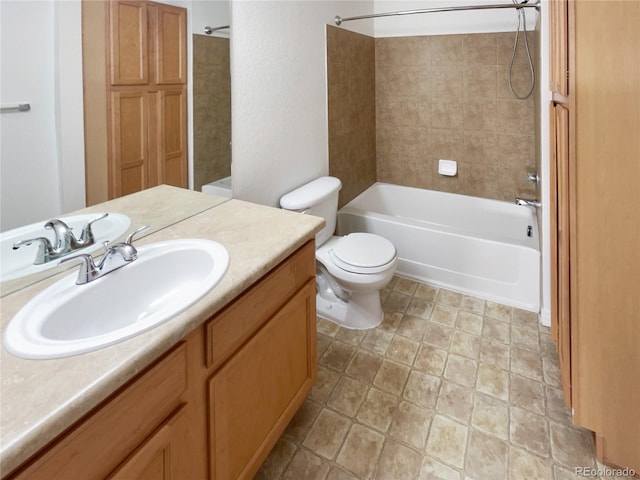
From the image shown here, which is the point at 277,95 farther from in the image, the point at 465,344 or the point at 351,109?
the point at 465,344

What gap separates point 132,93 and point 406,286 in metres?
2.05

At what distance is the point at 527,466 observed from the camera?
4.55 feet

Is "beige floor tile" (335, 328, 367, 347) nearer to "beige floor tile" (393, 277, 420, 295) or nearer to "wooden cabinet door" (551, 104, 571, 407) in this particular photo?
"beige floor tile" (393, 277, 420, 295)

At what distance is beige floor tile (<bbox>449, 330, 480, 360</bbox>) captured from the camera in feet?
6.56

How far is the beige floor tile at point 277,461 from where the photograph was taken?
1.38 metres

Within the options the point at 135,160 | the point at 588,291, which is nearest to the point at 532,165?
the point at 588,291

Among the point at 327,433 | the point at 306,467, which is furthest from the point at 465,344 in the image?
the point at 306,467

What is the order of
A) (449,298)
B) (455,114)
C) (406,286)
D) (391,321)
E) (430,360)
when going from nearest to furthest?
(430,360)
(391,321)
(449,298)
(406,286)
(455,114)

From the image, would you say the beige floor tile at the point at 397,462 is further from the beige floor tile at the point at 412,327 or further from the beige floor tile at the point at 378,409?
the beige floor tile at the point at 412,327

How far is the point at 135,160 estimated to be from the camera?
1.24 m

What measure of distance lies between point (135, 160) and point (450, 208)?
102 inches

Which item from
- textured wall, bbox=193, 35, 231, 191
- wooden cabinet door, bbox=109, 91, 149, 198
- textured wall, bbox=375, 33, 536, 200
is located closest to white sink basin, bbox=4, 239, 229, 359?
wooden cabinet door, bbox=109, 91, 149, 198

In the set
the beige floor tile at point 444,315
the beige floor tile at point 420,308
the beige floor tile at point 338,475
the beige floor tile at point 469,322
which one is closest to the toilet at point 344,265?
the beige floor tile at point 420,308

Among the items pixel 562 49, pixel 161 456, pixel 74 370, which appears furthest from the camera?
pixel 562 49
